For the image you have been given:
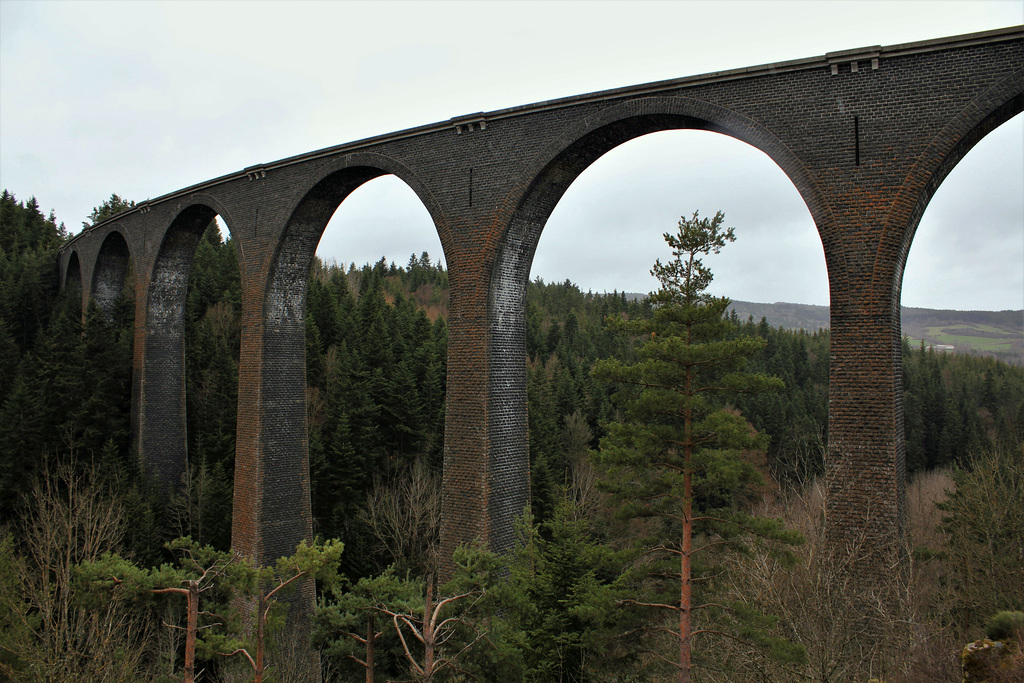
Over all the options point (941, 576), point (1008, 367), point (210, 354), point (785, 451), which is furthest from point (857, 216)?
point (1008, 367)

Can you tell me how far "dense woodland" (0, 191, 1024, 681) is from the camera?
7.12 m

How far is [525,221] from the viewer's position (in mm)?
9547

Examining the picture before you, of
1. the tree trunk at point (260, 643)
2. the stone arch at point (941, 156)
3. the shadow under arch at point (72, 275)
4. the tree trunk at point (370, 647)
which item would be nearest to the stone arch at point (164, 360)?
the shadow under arch at point (72, 275)

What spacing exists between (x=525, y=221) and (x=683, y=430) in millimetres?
3911

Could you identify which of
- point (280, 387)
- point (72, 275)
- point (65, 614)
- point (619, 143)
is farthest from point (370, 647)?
point (72, 275)

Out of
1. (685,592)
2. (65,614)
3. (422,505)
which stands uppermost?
(685,592)

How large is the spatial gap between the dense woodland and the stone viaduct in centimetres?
114

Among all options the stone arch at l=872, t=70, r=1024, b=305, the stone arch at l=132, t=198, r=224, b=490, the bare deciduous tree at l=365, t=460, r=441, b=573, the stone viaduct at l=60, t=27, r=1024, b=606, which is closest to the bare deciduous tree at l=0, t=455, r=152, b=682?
the stone arch at l=132, t=198, r=224, b=490

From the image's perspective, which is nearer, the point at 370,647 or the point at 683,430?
the point at 370,647

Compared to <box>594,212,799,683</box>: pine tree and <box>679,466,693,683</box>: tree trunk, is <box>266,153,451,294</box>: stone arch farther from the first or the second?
<box>679,466,693,683</box>: tree trunk

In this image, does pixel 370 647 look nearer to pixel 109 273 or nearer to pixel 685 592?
pixel 685 592

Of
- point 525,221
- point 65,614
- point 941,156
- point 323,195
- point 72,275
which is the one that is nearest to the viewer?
point 941,156

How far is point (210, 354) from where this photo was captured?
23906 millimetres

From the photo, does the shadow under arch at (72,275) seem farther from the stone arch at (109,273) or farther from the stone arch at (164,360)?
the stone arch at (164,360)
